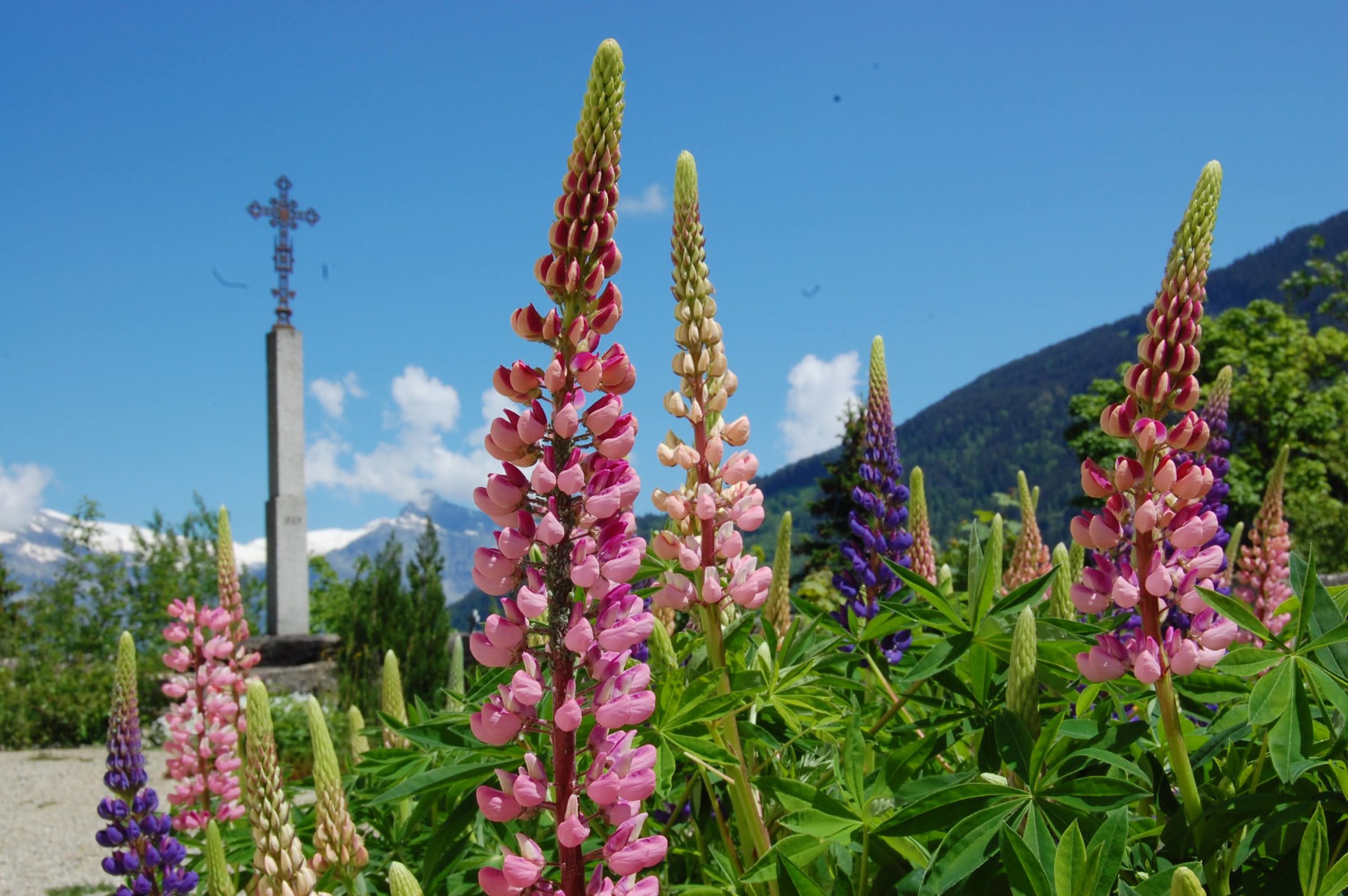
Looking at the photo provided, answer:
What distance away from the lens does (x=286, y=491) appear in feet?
69.4

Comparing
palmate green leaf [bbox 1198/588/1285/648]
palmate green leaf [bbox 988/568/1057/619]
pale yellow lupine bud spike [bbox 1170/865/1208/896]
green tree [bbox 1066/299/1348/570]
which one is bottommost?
pale yellow lupine bud spike [bbox 1170/865/1208/896]

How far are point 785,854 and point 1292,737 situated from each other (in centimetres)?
81

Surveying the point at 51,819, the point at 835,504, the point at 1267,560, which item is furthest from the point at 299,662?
the point at 1267,560

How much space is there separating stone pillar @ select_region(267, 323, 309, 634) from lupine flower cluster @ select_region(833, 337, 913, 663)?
19.4 meters

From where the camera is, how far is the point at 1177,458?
1729 mm

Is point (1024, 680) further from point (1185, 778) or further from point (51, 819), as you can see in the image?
point (51, 819)

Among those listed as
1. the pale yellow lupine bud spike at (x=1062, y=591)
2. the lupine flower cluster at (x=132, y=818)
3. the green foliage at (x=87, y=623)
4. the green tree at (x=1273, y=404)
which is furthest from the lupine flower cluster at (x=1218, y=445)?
the green tree at (x=1273, y=404)

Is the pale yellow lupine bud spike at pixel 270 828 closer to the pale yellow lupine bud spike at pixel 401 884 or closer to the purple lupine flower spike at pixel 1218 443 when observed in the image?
the pale yellow lupine bud spike at pixel 401 884

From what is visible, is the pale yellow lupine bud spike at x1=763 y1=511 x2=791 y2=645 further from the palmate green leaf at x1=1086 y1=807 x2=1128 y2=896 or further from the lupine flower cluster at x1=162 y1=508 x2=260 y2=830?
the lupine flower cluster at x1=162 y1=508 x2=260 y2=830

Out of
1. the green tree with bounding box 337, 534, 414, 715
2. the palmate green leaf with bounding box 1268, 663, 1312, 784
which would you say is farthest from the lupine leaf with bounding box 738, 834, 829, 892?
the green tree with bounding box 337, 534, 414, 715

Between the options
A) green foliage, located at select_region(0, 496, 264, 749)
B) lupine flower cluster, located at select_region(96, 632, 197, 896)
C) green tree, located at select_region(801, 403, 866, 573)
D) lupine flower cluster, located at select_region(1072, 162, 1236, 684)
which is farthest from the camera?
green foliage, located at select_region(0, 496, 264, 749)

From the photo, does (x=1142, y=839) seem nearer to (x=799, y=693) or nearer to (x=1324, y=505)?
(x=799, y=693)

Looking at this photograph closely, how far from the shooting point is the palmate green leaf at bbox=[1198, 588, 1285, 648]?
1645 millimetres

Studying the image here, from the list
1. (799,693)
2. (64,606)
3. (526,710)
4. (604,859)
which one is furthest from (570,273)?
(64,606)
